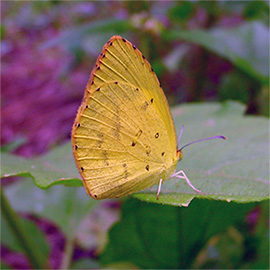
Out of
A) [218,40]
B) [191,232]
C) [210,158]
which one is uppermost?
[218,40]

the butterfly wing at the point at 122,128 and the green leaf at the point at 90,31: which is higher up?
the green leaf at the point at 90,31

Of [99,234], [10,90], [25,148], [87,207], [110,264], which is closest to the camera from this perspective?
[110,264]

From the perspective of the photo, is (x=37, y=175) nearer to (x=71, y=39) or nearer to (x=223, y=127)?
(x=223, y=127)

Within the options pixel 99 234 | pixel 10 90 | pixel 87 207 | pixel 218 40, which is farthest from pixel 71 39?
pixel 10 90

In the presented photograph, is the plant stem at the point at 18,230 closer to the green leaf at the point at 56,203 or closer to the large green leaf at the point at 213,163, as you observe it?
the large green leaf at the point at 213,163

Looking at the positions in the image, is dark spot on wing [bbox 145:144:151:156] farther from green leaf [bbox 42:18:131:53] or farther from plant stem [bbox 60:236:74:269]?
green leaf [bbox 42:18:131:53]

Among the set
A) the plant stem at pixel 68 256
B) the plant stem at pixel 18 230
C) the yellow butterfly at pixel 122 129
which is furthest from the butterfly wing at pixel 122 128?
the plant stem at pixel 68 256

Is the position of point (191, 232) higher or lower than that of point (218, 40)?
lower
